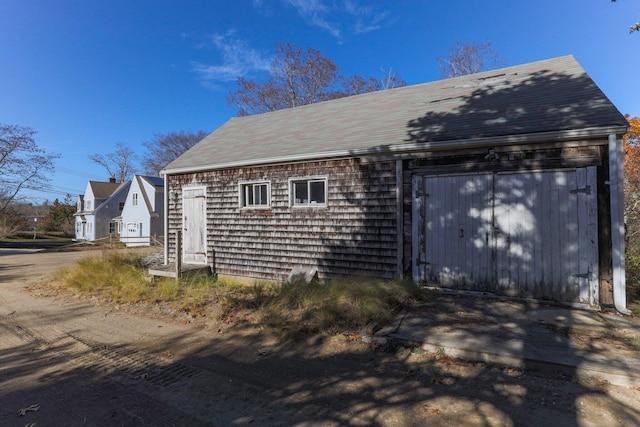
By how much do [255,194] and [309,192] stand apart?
→ 171 centimetres

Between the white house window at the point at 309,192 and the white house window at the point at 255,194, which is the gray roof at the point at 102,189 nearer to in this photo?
the white house window at the point at 255,194

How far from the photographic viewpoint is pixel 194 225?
10266 mm

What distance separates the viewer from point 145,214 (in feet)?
106

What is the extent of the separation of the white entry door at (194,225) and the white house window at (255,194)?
54.7 inches

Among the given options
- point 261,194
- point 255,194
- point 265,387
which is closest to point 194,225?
point 255,194

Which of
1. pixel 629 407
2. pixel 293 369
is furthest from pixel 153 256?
pixel 629 407

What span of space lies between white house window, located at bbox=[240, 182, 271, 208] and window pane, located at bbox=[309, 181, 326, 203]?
1232mm

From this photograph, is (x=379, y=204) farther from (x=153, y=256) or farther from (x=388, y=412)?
(x=153, y=256)

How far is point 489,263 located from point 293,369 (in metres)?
4.29

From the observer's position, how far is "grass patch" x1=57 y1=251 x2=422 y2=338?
5285 millimetres

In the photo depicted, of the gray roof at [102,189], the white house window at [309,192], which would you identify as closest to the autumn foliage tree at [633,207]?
the white house window at [309,192]

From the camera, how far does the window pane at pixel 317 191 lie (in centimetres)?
821

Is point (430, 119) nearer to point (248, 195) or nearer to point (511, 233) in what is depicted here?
point (511, 233)

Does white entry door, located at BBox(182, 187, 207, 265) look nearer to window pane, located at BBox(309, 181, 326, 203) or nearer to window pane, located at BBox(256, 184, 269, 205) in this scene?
window pane, located at BBox(256, 184, 269, 205)
